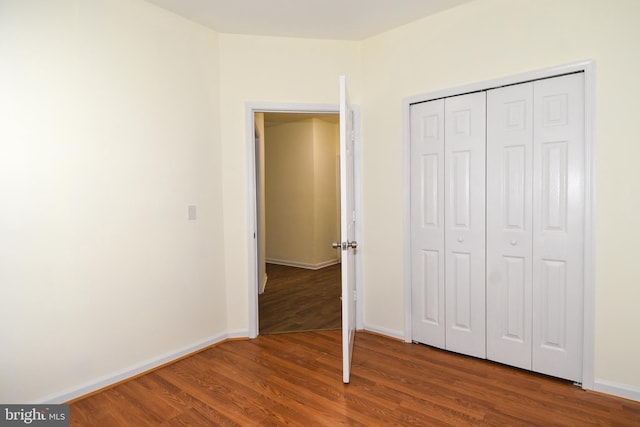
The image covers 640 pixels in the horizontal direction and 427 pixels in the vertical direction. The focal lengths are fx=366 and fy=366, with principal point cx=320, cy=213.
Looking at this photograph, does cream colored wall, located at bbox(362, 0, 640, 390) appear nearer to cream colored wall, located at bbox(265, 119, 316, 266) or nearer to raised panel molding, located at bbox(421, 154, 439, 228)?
raised panel molding, located at bbox(421, 154, 439, 228)

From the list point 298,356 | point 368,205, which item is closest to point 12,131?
point 298,356

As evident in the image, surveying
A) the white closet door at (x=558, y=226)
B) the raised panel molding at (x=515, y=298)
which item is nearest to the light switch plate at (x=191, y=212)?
the raised panel molding at (x=515, y=298)

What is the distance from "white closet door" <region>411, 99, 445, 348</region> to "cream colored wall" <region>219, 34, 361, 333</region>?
0.89 m

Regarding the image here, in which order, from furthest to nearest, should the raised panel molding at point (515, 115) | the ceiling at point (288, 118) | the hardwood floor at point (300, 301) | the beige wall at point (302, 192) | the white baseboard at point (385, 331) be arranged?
the beige wall at point (302, 192) → the ceiling at point (288, 118) → the hardwood floor at point (300, 301) → the white baseboard at point (385, 331) → the raised panel molding at point (515, 115)

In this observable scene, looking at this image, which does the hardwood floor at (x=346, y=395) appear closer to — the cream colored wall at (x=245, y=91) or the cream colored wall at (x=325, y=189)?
the cream colored wall at (x=245, y=91)

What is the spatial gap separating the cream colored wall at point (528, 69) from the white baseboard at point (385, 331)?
0.12 ft

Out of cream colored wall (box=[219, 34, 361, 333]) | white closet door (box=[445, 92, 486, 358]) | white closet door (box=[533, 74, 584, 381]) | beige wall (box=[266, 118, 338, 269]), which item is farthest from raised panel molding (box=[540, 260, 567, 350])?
beige wall (box=[266, 118, 338, 269])

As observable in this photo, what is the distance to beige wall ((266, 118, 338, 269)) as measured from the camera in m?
6.45

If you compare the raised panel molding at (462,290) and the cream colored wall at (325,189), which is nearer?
the raised panel molding at (462,290)

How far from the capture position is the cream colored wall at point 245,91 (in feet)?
10.8

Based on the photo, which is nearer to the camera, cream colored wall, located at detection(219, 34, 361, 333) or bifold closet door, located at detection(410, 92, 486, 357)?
bifold closet door, located at detection(410, 92, 486, 357)

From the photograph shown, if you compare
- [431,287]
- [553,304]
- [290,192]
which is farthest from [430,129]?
[290,192]

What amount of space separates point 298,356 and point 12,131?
7.89 feet

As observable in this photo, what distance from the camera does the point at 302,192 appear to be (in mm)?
6543
